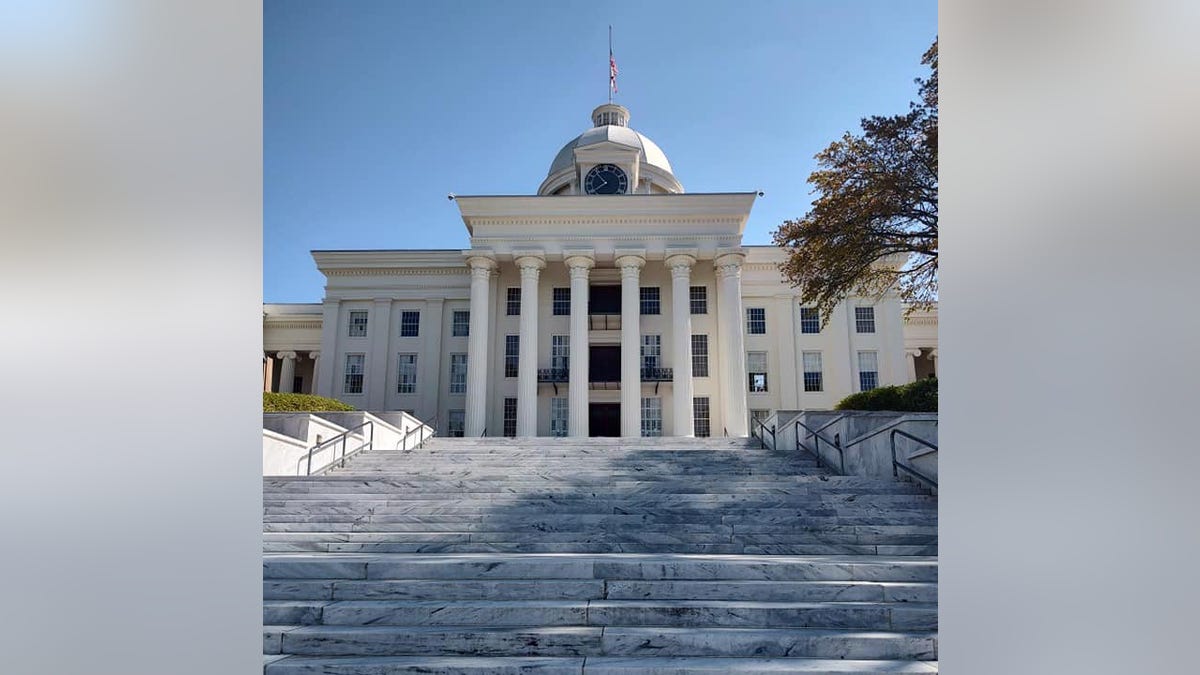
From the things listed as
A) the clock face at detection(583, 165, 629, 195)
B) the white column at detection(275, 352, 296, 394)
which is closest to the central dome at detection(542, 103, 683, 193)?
the clock face at detection(583, 165, 629, 195)

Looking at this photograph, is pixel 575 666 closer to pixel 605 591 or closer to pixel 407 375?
pixel 605 591

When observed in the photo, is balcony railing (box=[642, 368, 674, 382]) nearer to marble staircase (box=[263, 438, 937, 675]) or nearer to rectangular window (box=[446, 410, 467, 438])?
rectangular window (box=[446, 410, 467, 438])

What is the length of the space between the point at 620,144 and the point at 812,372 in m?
14.8

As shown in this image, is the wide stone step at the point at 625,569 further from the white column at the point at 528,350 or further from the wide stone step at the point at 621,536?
the white column at the point at 528,350

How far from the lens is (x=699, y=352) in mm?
32188

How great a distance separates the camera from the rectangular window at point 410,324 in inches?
1375

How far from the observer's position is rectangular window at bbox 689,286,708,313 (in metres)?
32.3

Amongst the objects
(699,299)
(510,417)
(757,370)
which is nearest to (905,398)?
(699,299)

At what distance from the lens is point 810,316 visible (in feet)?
109

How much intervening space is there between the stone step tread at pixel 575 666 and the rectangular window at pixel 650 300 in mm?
27351
